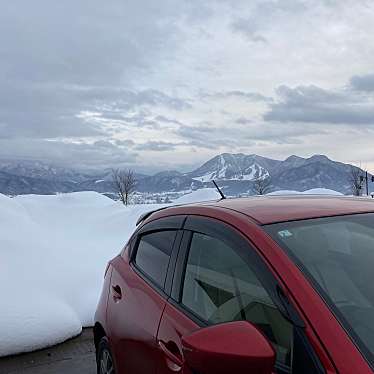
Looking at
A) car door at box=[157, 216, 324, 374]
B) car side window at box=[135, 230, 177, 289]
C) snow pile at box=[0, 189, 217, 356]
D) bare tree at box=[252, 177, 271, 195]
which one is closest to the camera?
car door at box=[157, 216, 324, 374]

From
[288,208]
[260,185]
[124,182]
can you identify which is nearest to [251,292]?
[288,208]

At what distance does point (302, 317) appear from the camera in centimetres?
171

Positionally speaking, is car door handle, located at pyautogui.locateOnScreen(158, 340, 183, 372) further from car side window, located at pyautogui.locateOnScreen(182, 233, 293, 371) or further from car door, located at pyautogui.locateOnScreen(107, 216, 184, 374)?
car side window, located at pyautogui.locateOnScreen(182, 233, 293, 371)

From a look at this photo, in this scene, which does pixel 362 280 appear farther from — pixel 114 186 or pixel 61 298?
pixel 114 186

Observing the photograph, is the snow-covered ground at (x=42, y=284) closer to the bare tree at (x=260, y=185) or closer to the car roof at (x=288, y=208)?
the car roof at (x=288, y=208)

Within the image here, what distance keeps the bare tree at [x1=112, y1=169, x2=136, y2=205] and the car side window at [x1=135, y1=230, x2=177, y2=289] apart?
55.4 m

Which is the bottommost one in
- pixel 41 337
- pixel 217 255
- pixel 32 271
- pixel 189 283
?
pixel 41 337

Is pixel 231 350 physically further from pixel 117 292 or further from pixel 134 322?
pixel 117 292

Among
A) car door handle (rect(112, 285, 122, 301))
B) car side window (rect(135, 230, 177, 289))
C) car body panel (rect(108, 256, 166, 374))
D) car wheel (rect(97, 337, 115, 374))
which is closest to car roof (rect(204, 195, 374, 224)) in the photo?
car side window (rect(135, 230, 177, 289))

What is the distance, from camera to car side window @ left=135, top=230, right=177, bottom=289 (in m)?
2.71

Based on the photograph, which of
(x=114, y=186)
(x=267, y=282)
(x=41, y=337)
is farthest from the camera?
(x=114, y=186)

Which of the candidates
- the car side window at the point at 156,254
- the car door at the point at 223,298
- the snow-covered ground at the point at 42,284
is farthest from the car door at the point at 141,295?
the snow-covered ground at the point at 42,284

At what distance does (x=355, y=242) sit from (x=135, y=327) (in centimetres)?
120

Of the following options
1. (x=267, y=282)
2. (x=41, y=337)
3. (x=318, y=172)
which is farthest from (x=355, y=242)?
(x=318, y=172)
